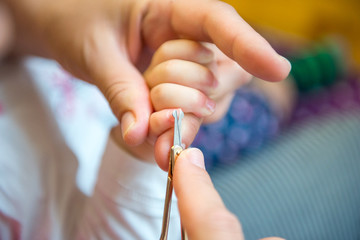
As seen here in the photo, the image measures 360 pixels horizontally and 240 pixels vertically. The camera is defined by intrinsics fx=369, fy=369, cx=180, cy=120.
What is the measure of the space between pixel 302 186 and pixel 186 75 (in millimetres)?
239

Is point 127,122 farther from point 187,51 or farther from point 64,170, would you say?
point 64,170

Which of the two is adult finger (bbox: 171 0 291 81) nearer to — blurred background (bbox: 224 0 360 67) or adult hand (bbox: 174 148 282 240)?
adult hand (bbox: 174 148 282 240)

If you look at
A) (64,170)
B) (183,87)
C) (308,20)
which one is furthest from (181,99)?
(308,20)

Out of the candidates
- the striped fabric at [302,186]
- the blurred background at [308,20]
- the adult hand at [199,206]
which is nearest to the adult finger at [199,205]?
the adult hand at [199,206]

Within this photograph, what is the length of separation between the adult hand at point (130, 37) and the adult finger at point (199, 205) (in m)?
0.05

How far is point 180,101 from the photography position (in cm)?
24

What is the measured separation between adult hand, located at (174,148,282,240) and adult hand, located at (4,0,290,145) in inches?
2.0

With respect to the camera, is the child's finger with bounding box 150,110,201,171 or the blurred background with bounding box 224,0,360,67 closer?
the child's finger with bounding box 150,110,201,171

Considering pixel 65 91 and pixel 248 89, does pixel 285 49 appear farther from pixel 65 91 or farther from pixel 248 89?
pixel 65 91

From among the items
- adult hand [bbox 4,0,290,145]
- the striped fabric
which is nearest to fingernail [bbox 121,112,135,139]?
adult hand [bbox 4,0,290,145]

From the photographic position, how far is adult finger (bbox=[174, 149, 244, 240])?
160 millimetres

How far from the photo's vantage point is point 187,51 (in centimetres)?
25

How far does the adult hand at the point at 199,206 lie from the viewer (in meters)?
0.16

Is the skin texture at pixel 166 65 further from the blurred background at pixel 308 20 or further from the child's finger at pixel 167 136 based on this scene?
the blurred background at pixel 308 20
